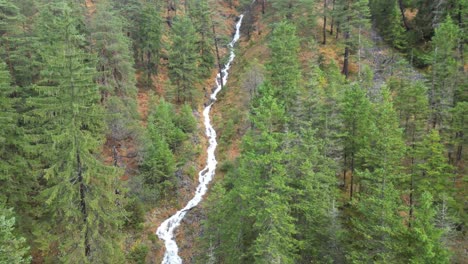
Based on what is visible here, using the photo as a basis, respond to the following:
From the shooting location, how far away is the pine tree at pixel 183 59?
4781 centimetres

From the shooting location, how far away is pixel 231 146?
4325 centimetres

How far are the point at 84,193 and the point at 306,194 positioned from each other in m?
13.3

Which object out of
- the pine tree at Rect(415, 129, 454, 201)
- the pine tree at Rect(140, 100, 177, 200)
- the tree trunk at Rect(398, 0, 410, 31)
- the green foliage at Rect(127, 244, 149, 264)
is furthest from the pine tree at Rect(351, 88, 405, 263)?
the tree trunk at Rect(398, 0, 410, 31)

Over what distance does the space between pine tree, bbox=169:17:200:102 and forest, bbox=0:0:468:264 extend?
0.21 m

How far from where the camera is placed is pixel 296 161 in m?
24.5

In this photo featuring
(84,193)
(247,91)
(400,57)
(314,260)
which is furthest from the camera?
(400,57)

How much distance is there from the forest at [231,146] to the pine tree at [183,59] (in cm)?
21

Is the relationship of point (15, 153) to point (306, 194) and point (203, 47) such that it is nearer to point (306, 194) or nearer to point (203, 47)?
point (306, 194)

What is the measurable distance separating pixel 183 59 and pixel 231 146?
13.4 meters

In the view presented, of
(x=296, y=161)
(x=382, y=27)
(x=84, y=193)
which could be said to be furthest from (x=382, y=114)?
(x=382, y=27)

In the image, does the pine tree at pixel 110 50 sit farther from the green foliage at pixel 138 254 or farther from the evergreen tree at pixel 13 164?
the green foliage at pixel 138 254

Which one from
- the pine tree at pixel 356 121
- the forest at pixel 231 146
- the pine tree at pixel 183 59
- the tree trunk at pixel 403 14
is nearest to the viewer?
the forest at pixel 231 146

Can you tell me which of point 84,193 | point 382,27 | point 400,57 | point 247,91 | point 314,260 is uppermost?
point 382,27

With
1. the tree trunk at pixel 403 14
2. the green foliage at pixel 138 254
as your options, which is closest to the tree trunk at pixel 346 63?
the tree trunk at pixel 403 14
